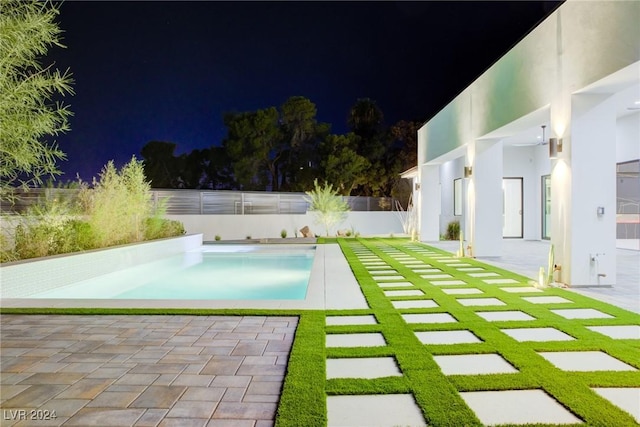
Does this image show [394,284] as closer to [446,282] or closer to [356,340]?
[446,282]

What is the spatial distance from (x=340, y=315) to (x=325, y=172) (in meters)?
18.5

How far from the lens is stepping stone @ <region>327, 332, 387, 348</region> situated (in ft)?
10.7

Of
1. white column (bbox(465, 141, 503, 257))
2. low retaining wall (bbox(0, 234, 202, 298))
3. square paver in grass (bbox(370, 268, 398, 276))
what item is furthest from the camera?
white column (bbox(465, 141, 503, 257))

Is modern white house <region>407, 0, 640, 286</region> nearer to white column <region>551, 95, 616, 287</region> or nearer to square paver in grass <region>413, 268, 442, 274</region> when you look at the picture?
white column <region>551, 95, 616, 287</region>

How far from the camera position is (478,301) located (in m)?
4.80

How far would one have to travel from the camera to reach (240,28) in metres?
24.7

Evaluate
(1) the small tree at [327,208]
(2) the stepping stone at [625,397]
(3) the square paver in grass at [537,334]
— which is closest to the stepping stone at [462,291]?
(3) the square paver in grass at [537,334]

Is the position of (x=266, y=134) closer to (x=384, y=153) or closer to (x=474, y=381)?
(x=384, y=153)

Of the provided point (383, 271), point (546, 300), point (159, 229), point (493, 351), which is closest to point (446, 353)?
point (493, 351)

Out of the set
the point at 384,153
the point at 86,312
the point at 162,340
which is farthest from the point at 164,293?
the point at 384,153

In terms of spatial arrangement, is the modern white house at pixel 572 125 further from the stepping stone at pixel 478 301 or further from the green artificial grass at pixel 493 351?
the stepping stone at pixel 478 301

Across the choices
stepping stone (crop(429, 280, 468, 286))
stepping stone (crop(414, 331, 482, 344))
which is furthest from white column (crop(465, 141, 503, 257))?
stepping stone (crop(414, 331, 482, 344))

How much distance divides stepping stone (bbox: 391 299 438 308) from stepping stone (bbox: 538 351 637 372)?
63.1 inches

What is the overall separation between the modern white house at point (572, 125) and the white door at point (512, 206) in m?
3.29
